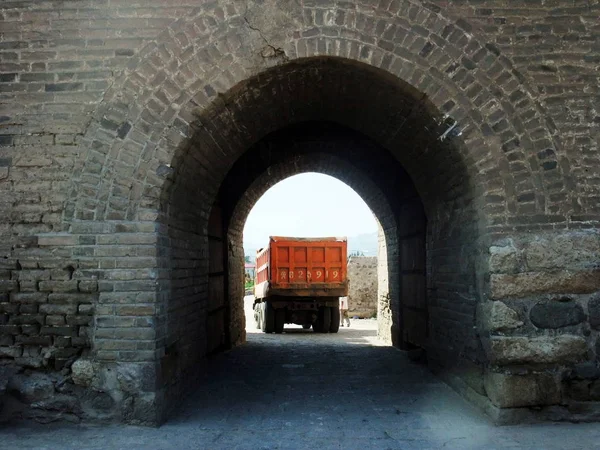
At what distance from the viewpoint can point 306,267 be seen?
13.8m

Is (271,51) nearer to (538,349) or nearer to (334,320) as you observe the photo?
(538,349)

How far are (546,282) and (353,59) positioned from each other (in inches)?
97.4

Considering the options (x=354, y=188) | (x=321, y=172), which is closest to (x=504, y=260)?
(x=354, y=188)

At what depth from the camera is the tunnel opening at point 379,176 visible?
4.68m

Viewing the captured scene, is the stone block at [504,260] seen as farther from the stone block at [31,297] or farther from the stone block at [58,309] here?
the stone block at [31,297]

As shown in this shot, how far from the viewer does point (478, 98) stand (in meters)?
4.50

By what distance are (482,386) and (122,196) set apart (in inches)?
138

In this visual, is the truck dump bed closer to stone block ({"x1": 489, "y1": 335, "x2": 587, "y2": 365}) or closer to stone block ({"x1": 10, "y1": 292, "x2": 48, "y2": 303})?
stone block ({"x1": 489, "y1": 335, "x2": 587, "y2": 365})

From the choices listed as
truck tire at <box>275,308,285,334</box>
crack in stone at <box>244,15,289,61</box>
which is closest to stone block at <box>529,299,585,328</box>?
crack in stone at <box>244,15,289,61</box>

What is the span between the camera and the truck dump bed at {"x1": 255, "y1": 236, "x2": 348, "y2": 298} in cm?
1359

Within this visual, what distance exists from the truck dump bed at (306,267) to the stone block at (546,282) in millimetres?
9248

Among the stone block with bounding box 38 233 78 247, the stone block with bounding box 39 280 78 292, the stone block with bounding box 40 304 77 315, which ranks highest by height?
the stone block with bounding box 38 233 78 247

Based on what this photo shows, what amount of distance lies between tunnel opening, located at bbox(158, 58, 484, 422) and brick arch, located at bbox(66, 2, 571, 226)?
13 centimetres

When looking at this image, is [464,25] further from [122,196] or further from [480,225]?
[122,196]
